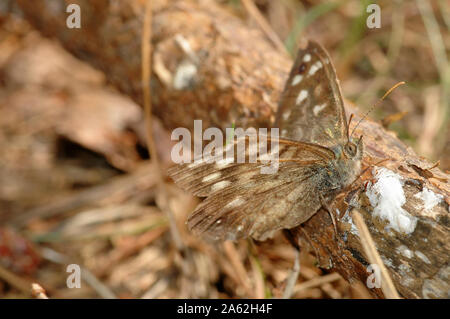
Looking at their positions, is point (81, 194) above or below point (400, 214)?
above

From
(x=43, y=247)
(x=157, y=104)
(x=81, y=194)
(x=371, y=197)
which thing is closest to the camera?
(x=371, y=197)

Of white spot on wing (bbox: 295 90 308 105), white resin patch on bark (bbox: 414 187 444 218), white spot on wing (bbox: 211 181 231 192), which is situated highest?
white spot on wing (bbox: 295 90 308 105)

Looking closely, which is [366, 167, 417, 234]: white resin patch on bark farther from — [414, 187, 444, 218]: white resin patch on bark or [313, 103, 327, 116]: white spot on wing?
[313, 103, 327, 116]: white spot on wing

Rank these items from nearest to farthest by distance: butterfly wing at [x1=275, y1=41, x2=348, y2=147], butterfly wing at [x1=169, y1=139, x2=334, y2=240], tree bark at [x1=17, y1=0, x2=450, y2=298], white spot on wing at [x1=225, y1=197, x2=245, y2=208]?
tree bark at [x1=17, y1=0, x2=450, y2=298] < butterfly wing at [x1=169, y1=139, x2=334, y2=240] < white spot on wing at [x1=225, y1=197, x2=245, y2=208] < butterfly wing at [x1=275, y1=41, x2=348, y2=147]

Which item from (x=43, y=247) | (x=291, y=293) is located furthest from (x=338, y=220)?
(x=43, y=247)

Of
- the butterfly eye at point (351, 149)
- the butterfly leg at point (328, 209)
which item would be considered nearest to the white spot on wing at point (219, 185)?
the butterfly leg at point (328, 209)

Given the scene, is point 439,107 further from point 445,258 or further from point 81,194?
point 81,194

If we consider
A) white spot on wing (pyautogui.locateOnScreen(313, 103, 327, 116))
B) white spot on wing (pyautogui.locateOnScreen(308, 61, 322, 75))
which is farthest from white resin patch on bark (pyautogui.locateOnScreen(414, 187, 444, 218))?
white spot on wing (pyautogui.locateOnScreen(308, 61, 322, 75))

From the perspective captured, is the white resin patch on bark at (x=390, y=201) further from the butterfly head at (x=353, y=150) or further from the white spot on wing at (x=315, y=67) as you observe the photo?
the white spot on wing at (x=315, y=67)

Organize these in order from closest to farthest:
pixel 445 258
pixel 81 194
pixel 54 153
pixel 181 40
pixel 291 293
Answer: pixel 445 258 < pixel 291 293 < pixel 181 40 < pixel 81 194 < pixel 54 153
